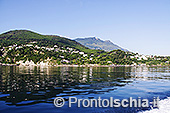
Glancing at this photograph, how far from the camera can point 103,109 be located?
21172 mm

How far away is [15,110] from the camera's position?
20.5m

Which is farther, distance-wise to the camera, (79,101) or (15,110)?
(79,101)

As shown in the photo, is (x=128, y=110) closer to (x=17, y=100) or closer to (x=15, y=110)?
(x=15, y=110)

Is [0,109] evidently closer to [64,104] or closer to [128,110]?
[64,104]

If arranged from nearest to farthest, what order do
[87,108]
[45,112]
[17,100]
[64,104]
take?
1. [45,112]
2. [87,108]
3. [64,104]
4. [17,100]

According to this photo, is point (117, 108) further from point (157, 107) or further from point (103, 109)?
point (157, 107)

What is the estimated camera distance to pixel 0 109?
2075cm

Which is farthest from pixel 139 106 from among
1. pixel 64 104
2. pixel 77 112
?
pixel 64 104

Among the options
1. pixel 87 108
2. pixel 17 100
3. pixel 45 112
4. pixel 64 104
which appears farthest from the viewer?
pixel 17 100

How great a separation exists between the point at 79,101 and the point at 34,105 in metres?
7.22

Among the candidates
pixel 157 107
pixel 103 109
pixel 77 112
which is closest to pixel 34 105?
pixel 77 112

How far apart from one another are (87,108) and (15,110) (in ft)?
32.3

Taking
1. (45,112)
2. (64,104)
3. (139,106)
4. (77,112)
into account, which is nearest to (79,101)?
(64,104)

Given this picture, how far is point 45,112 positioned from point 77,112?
4.22 meters
